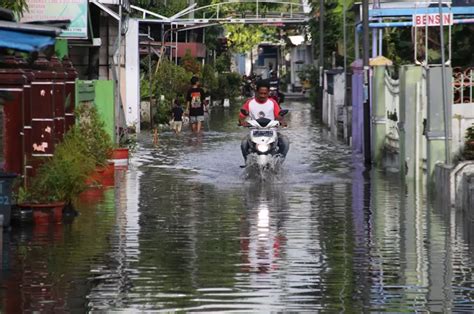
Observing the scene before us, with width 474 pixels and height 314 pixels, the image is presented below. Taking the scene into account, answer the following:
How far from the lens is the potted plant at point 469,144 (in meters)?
20.5

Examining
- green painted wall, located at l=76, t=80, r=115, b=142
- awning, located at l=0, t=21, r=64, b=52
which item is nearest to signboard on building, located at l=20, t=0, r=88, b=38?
green painted wall, located at l=76, t=80, r=115, b=142

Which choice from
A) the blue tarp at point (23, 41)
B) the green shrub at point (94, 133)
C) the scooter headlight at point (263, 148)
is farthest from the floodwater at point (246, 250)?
the blue tarp at point (23, 41)

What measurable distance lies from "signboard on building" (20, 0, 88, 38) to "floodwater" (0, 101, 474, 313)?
593cm

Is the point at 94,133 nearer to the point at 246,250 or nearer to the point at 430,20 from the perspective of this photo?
the point at 430,20

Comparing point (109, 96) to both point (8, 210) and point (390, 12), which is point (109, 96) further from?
point (8, 210)

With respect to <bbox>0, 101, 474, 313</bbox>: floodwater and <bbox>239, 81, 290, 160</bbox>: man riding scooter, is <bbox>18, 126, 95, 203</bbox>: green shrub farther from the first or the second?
<bbox>239, 81, 290, 160</bbox>: man riding scooter

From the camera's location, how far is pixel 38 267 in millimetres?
12445

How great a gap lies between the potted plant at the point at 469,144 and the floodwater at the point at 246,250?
0.98 m

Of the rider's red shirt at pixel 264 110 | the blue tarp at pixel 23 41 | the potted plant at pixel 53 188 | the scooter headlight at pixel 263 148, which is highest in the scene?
the blue tarp at pixel 23 41

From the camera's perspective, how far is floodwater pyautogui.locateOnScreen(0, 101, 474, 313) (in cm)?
1084

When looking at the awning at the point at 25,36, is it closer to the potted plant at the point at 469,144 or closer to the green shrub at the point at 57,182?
the green shrub at the point at 57,182

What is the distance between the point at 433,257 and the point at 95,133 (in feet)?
28.6

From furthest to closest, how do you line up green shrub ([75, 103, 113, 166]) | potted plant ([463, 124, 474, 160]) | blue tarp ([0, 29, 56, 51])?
green shrub ([75, 103, 113, 166]) → potted plant ([463, 124, 474, 160]) → blue tarp ([0, 29, 56, 51])

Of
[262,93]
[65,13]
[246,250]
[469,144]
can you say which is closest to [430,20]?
[469,144]
